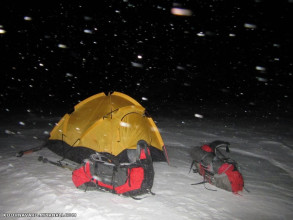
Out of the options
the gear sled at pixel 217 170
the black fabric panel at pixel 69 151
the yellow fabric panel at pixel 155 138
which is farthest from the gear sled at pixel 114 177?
the yellow fabric panel at pixel 155 138

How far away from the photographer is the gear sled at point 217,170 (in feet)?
14.6

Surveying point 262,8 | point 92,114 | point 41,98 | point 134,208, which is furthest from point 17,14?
point 262,8

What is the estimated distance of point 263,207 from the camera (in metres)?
4.02

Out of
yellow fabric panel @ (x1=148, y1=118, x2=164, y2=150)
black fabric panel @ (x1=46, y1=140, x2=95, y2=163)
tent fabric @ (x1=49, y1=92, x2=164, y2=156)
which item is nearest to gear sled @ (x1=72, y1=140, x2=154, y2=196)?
tent fabric @ (x1=49, y1=92, x2=164, y2=156)

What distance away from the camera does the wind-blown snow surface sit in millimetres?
3613

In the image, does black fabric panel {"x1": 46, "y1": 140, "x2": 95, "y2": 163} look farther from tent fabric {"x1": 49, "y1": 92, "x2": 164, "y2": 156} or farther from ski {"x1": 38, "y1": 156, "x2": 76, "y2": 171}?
ski {"x1": 38, "y1": 156, "x2": 76, "y2": 171}

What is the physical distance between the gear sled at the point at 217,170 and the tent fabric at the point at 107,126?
126cm

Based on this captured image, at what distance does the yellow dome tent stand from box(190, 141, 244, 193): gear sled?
4.07 ft

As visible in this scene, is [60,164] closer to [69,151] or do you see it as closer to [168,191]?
[69,151]

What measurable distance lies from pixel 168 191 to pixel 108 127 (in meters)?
2.08

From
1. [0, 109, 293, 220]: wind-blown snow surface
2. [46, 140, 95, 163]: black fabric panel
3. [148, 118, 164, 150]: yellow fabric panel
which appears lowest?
[0, 109, 293, 220]: wind-blown snow surface

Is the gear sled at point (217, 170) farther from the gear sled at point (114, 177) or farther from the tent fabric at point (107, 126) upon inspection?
the gear sled at point (114, 177)

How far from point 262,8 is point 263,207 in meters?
65.7

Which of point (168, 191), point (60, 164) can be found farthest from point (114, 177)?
point (60, 164)
